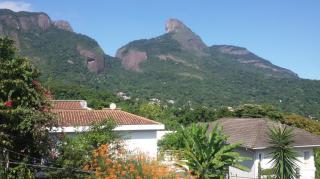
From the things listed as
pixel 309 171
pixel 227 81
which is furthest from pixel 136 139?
pixel 227 81

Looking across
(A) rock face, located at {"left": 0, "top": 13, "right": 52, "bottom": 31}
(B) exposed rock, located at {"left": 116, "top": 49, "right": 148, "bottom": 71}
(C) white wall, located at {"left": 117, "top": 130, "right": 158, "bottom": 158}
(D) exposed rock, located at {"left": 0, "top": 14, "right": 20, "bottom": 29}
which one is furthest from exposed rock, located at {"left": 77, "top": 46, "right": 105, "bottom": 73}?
(C) white wall, located at {"left": 117, "top": 130, "right": 158, "bottom": 158}


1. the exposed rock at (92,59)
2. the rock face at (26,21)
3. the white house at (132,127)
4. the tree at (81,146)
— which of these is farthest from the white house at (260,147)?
the rock face at (26,21)

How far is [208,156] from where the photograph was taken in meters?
19.7

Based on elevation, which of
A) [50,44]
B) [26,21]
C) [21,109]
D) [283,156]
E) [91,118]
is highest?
[26,21]

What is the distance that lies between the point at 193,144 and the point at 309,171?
14.8m

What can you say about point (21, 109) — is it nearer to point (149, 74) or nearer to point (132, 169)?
point (132, 169)

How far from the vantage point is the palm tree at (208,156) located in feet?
64.0

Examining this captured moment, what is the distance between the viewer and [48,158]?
16.9 m

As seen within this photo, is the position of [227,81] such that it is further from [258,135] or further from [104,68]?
[258,135]

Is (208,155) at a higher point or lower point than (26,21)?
lower

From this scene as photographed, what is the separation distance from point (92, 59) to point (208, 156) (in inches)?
5424

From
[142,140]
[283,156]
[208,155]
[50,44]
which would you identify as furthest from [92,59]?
[208,155]

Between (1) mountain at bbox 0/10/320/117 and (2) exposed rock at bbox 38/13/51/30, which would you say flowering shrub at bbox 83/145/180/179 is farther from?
(2) exposed rock at bbox 38/13/51/30

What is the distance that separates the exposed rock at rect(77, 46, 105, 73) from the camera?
152000 mm
